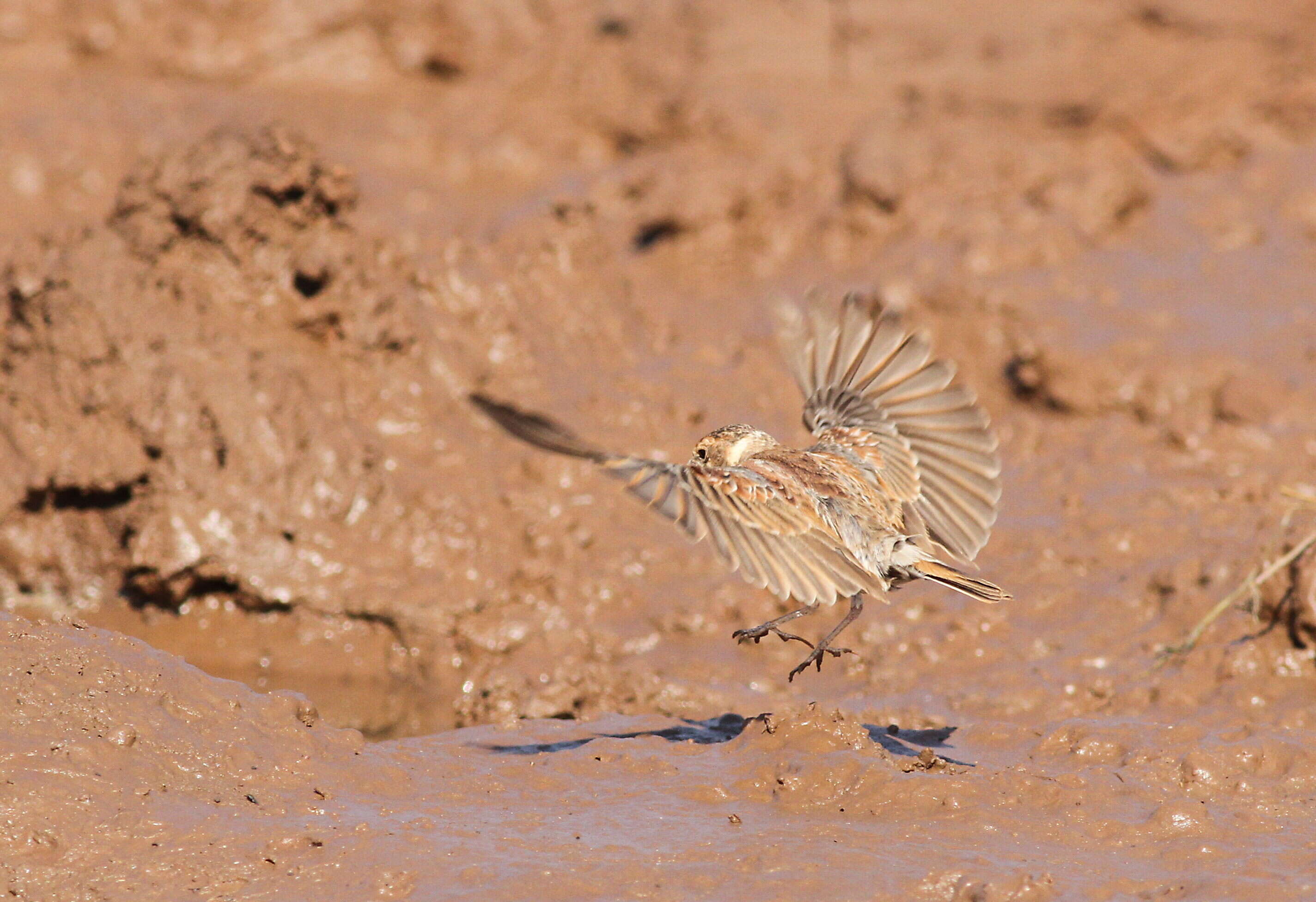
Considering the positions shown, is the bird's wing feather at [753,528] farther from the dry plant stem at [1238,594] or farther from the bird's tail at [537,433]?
the dry plant stem at [1238,594]

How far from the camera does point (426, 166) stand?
35.2 feet

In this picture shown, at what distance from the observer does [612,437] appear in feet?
24.6

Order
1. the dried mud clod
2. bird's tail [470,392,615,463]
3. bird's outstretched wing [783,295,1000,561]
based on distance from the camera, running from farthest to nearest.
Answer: the dried mud clod → bird's outstretched wing [783,295,1000,561] → bird's tail [470,392,615,463]

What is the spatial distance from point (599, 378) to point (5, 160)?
16.4 ft

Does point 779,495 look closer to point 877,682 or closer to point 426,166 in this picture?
point 877,682

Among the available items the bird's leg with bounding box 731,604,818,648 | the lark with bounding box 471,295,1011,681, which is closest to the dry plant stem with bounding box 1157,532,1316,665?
the lark with bounding box 471,295,1011,681

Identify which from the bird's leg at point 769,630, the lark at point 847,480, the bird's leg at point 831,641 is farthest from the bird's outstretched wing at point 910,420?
the bird's leg at point 769,630

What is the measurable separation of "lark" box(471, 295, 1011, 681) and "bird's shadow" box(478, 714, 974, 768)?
369 millimetres

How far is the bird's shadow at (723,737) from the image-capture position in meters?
4.83

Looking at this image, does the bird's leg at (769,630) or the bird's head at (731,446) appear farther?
the bird's head at (731,446)

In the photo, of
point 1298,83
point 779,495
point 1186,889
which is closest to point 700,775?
point 779,495

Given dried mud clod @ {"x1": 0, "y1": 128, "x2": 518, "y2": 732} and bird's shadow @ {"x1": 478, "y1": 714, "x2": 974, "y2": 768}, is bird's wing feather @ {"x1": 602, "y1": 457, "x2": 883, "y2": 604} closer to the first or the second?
bird's shadow @ {"x1": 478, "y1": 714, "x2": 974, "y2": 768}

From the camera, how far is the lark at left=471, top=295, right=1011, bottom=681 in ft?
14.8

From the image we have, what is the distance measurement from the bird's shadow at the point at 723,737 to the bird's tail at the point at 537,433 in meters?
1.26
